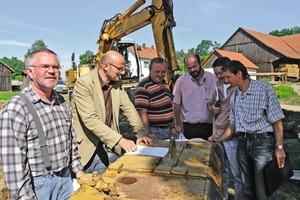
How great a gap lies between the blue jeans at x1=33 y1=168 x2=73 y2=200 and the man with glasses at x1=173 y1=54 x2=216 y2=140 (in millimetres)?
2000

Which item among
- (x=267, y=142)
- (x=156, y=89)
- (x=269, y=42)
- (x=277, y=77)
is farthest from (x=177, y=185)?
(x=269, y=42)

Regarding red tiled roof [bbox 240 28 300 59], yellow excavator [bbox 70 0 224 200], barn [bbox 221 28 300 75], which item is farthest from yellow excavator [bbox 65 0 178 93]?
red tiled roof [bbox 240 28 300 59]

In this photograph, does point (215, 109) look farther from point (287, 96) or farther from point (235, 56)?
point (235, 56)

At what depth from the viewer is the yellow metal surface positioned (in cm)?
152

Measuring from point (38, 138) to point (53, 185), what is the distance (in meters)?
0.38

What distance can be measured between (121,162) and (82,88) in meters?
0.87

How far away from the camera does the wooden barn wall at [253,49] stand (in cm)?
3281

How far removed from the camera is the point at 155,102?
3564mm

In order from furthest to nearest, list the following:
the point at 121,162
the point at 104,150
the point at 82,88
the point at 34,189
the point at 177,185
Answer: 1. the point at 104,150
2. the point at 82,88
3. the point at 121,162
4. the point at 34,189
5. the point at 177,185

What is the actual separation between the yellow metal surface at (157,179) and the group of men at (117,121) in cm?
43

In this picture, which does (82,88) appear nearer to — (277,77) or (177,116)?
(177,116)

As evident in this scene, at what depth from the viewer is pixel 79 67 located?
1213 cm

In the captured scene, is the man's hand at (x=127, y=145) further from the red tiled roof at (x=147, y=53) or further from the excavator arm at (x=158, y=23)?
the red tiled roof at (x=147, y=53)

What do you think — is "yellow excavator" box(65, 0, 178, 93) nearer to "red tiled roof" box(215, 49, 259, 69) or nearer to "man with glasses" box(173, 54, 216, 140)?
"man with glasses" box(173, 54, 216, 140)
